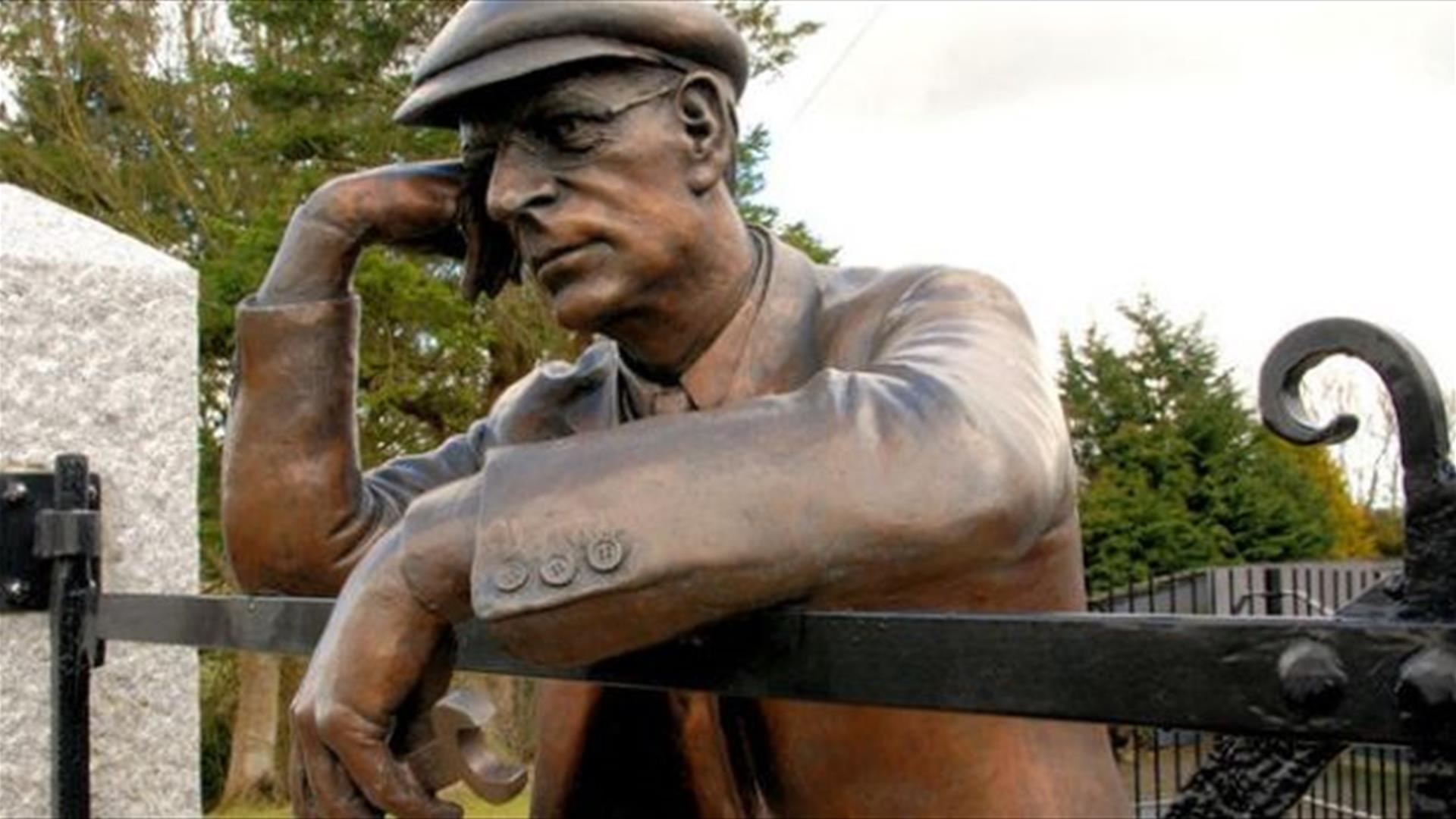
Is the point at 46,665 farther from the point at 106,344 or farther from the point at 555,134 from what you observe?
the point at 555,134

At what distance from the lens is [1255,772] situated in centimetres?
186

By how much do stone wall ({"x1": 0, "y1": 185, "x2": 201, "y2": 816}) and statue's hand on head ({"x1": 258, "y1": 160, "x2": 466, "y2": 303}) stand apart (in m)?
0.84

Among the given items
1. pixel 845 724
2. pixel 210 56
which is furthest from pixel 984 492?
pixel 210 56

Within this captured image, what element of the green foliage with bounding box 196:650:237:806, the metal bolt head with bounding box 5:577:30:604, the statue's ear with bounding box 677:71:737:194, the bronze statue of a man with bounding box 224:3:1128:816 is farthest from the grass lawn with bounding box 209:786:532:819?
the statue's ear with bounding box 677:71:737:194

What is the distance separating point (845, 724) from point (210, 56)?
48.3ft

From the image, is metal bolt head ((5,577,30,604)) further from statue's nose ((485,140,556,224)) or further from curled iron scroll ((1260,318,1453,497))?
curled iron scroll ((1260,318,1453,497))

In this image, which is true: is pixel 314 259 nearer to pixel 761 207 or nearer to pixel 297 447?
pixel 297 447

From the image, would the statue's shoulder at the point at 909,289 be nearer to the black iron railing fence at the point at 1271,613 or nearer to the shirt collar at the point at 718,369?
the shirt collar at the point at 718,369

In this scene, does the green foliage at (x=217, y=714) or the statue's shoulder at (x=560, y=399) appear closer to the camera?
the statue's shoulder at (x=560, y=399)

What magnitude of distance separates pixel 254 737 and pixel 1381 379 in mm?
14974

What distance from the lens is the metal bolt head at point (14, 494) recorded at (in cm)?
225

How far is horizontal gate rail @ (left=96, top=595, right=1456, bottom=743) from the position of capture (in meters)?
0.89

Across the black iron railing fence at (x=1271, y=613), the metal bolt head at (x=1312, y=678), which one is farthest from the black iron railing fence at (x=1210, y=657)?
the black iron railing fence at (x=1271, y=613)

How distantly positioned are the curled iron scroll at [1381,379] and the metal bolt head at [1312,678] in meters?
0.09
